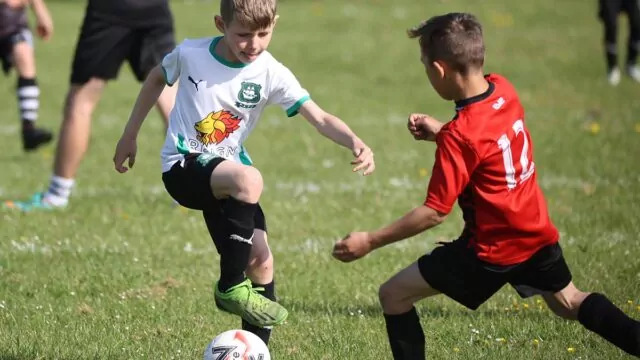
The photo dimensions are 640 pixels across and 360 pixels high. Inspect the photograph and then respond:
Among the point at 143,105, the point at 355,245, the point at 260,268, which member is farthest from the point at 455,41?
the point at 143,105

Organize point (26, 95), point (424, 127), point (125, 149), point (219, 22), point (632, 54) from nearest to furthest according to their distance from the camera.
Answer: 1. point (424, 127)
2. point (219, 22)
3. point (125, 149)
4. point (26, 95)
5. point (632, 54)

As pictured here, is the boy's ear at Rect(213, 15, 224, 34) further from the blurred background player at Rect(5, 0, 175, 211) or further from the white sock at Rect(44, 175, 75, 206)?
the white sock at Rect(44, 175, 75, 206)

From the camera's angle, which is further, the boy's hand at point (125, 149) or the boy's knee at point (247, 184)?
the boy's hand at point (125, 149)

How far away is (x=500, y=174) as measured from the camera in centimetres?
452

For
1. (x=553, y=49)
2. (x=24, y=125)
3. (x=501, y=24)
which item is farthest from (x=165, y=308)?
(x=501, y=24)

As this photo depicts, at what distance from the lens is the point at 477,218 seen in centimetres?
457

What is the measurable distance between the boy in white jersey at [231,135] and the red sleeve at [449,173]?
57 cm

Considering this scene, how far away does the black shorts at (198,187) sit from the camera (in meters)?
4.88

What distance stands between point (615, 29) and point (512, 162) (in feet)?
37.9

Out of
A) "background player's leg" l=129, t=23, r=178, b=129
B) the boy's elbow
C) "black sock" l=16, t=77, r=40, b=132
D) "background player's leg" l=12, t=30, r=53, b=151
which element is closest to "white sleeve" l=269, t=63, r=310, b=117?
the boy's elbow

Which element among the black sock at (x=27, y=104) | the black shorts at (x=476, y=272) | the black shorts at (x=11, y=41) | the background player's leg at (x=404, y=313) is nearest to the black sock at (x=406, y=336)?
the background player's leg at (x=404, y=313)

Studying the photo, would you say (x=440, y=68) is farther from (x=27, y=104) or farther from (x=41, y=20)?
(x=27, y=104)

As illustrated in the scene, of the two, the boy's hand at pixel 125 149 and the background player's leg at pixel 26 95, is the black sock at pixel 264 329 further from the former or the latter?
the background player's leg at pixel 26 95

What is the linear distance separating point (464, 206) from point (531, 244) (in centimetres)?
34
